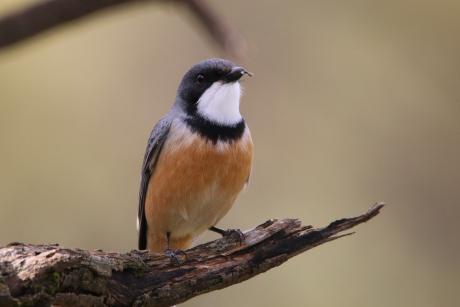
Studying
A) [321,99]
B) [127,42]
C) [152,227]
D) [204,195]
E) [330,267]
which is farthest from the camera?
[127,42]

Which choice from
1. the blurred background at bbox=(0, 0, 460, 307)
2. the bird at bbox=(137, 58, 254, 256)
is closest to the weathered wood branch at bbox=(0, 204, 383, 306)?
the bird at bbox=(137, 58, 254, 256)

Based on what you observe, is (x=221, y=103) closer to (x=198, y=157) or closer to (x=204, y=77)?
(x=204, y=77)

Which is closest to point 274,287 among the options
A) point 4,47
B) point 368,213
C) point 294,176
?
point 294,176

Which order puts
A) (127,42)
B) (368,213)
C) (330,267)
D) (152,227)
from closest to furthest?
(368,213)
(152,227)
(330,267)
(127,42)

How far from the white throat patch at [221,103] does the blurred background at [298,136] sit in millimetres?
4353

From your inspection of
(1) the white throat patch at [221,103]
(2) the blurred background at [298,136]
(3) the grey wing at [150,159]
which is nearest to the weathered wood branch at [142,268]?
(1) the white throat patch at [221,103]

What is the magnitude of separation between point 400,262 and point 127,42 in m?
5.66

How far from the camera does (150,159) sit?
7.63 metres

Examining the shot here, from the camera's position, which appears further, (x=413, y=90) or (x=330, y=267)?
(x=413, y=90)

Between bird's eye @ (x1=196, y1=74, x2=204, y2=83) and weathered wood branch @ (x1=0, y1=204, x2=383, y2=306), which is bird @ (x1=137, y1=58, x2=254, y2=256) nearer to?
bird's eye @ (x1=196, y1=74, x2=204, y2=83)

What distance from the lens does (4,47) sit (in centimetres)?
834

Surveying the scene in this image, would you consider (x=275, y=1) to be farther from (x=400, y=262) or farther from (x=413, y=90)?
(x=400, y=262)

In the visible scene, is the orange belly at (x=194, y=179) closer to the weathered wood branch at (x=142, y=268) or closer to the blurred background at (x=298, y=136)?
the weathered wood branch at (x=142, y=268)

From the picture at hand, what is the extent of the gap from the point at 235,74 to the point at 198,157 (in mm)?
817
